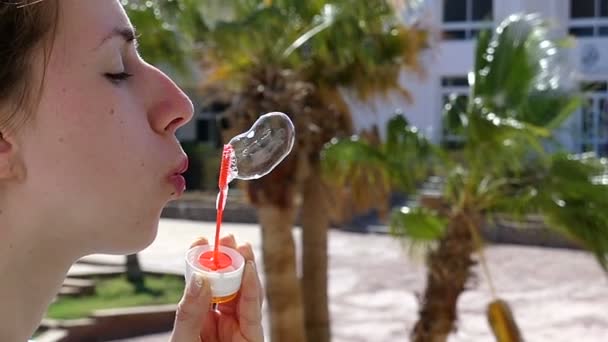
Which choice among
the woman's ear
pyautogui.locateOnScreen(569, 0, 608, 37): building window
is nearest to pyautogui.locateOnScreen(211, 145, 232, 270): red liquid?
the woman's ear

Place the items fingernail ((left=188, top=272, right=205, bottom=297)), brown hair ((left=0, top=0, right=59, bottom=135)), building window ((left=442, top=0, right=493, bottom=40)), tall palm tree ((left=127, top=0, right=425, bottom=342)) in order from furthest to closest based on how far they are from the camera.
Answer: building window ((left=442, top=0, right=493, bottom=40))
tall palm tree ((left=127, top=0, right=425, bottom=342))
fingernail ((left=188, top=272, right=205, bottom=297))
brown hair ((left=0, top=0, right=59, bottom=135))

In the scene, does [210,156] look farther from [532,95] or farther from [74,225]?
[74,225]

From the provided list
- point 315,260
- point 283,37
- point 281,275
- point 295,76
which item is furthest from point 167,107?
point 315,260

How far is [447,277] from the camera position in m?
7.34

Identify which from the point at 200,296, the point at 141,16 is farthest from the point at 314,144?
the point at 200,296

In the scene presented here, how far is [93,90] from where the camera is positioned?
118cm

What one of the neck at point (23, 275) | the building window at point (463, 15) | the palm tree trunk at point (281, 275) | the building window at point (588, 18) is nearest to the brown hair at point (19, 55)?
the neck at point (23, 275)

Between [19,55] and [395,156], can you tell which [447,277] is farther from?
[19,55]

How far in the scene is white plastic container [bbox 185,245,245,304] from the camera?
1.32m

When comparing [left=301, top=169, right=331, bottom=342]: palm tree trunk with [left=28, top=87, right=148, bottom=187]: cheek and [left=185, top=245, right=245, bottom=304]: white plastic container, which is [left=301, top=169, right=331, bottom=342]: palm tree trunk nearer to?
[left=185, top=245, right=245, bottom=304]: white plastic container

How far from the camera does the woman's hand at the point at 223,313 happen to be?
4.26ft

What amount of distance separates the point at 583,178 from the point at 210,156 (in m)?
16.7

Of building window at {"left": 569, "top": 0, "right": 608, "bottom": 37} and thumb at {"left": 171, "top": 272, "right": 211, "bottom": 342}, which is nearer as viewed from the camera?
thumb at {"left": 171, "top": 272, "right": 211, "bottom": 342}

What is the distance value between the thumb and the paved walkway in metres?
6.49
